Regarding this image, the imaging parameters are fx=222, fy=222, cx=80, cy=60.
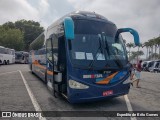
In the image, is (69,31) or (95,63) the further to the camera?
(95,63)

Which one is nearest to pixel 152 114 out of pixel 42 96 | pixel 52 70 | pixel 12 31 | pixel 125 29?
pixel 125 29

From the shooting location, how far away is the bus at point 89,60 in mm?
7051

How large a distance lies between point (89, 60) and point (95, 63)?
22 cm

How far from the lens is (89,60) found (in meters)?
7.22

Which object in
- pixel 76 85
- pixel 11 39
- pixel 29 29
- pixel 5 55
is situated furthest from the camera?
pixel 29 29

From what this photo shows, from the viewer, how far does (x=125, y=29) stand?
846cm

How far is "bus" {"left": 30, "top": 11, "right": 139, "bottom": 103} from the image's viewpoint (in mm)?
7051

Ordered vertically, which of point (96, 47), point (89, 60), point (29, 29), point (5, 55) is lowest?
point (89, 60)

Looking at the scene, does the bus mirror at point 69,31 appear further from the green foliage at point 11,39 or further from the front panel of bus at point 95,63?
the green foliage at point 11,39

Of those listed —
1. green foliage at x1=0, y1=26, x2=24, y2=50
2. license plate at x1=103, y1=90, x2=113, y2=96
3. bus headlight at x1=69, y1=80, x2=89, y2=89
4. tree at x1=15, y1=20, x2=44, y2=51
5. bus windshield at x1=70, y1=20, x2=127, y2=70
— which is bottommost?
license plate at x1=103, y1=90, x2=113, y2=96

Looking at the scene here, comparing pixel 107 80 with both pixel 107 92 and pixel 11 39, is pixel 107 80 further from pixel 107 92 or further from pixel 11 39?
pixel 11 39

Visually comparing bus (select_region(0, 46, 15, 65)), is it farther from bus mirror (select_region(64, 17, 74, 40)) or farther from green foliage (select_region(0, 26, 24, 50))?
bus mirror (select_region(64, 17, 74, 40))

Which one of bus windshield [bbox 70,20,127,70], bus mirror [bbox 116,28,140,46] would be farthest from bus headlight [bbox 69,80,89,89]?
bus mirror [bbox 116,28,140,46]

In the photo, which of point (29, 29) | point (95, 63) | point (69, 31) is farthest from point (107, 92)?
point (29, 29)
